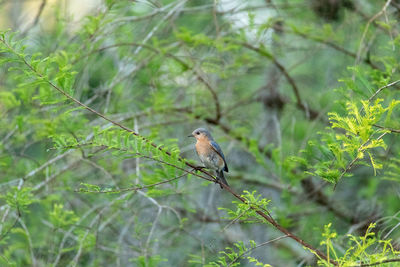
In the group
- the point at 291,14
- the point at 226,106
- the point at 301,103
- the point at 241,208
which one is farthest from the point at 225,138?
the point at 241,208

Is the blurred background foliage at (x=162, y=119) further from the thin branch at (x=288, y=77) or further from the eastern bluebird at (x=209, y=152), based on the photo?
the eastern bluebird at (x=209, y=152)

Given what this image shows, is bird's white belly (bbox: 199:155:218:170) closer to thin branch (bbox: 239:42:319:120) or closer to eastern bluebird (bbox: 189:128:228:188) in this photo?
eastern bluebird (bbox: 189:128:228:188)

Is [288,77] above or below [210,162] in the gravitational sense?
above

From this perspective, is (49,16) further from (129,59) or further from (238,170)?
(238,170)

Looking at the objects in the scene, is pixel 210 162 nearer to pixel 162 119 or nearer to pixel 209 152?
pixel 209 152

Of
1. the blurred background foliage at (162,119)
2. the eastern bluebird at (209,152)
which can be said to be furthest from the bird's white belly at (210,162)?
the blurred background foliage at (162,119)

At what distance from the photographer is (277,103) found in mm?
6004

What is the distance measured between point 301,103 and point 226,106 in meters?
0.90

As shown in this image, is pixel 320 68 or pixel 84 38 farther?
pixel 320 68

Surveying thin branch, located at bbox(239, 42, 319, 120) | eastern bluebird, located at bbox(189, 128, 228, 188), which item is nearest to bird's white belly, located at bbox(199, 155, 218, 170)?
eastern bluebird, located at bbox(189, 128, 228, 188)

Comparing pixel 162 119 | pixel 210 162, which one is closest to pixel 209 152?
pixel 210 162

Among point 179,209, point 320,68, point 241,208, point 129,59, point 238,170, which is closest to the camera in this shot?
point 241,208

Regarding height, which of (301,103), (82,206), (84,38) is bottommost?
(82,206)

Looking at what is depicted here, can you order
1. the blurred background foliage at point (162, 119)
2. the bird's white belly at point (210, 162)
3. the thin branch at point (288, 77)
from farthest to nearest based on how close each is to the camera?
the thin branch at point (288, 77)
the bird's white belly at point (210, 162)
the blurred background foliage at point (162, 119)
